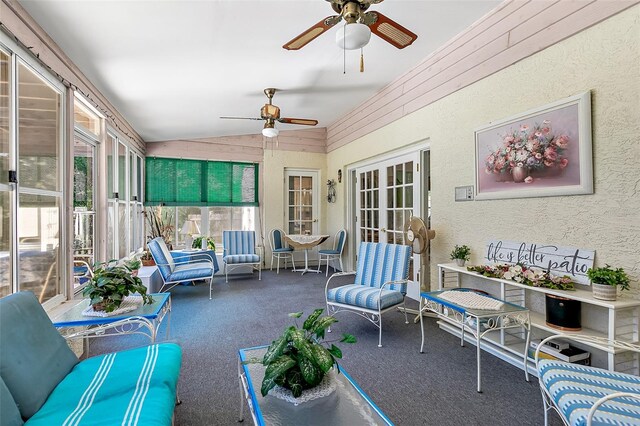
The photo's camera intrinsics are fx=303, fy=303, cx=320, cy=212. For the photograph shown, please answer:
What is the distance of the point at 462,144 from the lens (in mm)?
3211

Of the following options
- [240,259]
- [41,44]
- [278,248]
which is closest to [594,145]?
[41,44]

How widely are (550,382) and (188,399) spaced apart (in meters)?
2.06

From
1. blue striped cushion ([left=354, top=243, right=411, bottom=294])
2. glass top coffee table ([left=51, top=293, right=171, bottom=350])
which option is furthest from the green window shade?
glass top coffee table ([left=51, top=293, right=171, bottom=350])

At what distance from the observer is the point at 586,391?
1317 millimetres

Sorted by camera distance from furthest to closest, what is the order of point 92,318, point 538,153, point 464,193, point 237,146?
point 237,146 < point 464,193 < point 538,153 < point 92,318

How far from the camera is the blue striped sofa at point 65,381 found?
3.90 ft

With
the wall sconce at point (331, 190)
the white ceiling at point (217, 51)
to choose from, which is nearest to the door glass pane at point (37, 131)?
the white ceiling at point (217, 51)

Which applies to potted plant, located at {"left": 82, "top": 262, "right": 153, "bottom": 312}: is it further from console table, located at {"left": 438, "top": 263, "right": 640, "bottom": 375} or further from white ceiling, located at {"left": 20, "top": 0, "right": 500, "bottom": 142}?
console table, located at {"left": 438, "top": 263, "right": 640, "bottom": 375}

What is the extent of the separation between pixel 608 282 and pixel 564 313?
1.10 ft

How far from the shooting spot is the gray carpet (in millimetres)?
1831

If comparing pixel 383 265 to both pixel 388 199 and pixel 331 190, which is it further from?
pixel 331 190

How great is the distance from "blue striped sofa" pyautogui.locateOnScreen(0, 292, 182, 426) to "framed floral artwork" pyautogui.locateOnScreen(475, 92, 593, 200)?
9.38 ft

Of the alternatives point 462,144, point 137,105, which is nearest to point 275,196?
point 137,105

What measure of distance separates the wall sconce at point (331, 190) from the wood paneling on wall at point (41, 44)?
4147 millimetres
